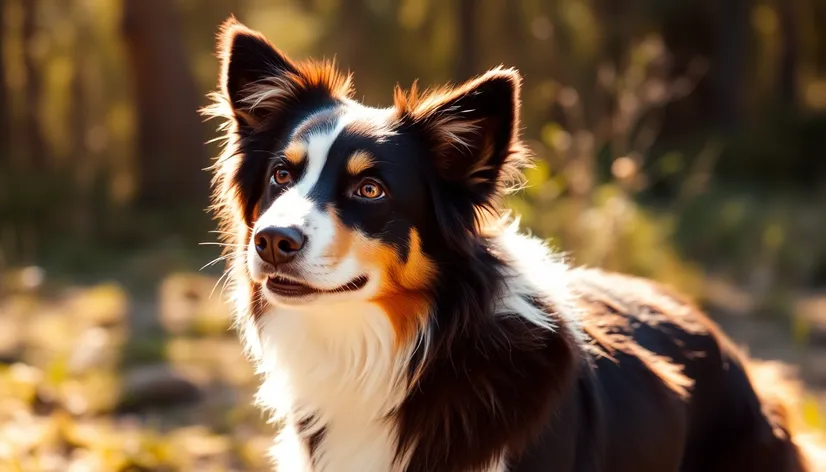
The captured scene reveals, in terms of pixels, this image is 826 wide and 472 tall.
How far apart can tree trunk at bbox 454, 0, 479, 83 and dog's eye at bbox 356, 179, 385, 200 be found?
586 inches

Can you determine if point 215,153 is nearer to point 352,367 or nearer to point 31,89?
point 31,89

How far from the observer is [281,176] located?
299 centimetres

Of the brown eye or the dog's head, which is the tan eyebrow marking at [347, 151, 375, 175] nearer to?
the dog's head

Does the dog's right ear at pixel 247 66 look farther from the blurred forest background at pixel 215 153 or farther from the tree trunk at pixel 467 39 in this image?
the tree trunk at pixel 467 39

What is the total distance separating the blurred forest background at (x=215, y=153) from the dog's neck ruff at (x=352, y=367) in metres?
1.60

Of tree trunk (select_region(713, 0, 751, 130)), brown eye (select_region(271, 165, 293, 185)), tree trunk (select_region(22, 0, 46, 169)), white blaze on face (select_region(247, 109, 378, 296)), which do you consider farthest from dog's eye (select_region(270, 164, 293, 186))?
tree trunk (select_region(713, 0, 751, 130))

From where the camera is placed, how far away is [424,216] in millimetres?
2926

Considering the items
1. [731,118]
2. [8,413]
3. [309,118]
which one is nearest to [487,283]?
[309,118]

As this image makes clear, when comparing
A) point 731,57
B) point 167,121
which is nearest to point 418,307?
point 167,121

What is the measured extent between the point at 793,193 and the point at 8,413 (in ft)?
42.3

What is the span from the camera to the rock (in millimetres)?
5320

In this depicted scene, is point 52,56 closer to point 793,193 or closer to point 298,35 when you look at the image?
point 298,35

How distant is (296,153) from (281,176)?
0.11 meters

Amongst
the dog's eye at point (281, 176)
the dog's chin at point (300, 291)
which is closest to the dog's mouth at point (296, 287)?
the dog's chin at point (300, 291)
